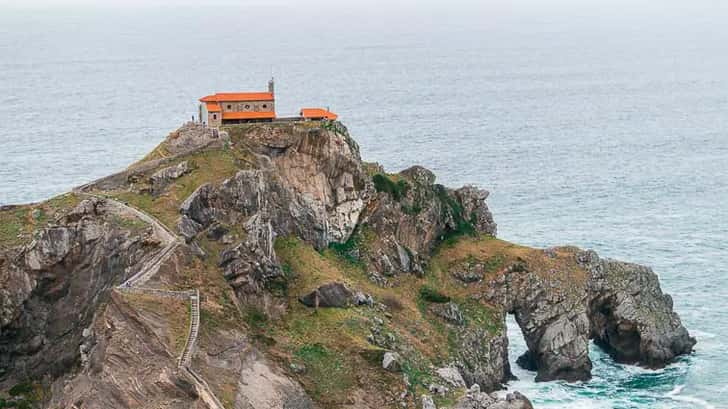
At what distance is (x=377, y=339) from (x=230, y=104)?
3543 centimetres

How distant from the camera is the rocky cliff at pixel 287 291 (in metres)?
78.7

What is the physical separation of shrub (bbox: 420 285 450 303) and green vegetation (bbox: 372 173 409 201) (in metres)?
12.0

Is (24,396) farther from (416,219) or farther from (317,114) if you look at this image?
(416,219)

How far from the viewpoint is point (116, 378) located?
240ft

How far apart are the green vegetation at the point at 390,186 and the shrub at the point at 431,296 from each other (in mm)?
12026

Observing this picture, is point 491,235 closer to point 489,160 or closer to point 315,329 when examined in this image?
point 315,329

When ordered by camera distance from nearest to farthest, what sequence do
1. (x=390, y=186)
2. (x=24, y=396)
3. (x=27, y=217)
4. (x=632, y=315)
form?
(x=24, y=396) → (x=27, y=217) → (x=632, y=315) → (x=390, y=186)

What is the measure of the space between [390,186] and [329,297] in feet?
77.9

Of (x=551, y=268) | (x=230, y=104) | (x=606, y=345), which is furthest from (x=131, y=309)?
(x=606, y=345)

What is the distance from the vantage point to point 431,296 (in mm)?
107625

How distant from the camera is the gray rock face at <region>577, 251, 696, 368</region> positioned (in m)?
112

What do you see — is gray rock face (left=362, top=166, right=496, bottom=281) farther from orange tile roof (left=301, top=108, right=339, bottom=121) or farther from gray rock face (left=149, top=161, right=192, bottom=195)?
gray rock face (left=149, top=161, right=192, bottom=195)

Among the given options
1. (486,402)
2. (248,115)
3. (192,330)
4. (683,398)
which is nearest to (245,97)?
(248,115)

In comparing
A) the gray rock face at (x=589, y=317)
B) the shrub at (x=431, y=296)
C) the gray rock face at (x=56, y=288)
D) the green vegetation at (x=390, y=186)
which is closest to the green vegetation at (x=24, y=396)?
the gray rock face at (x=56, y=288)
